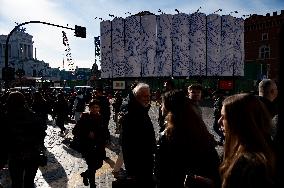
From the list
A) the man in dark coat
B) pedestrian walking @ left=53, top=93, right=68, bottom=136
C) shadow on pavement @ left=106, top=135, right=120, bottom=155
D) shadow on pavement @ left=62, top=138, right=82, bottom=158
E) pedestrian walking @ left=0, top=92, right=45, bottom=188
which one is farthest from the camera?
pedestrian walking @ left=53, top=93, right=68, bottom=136

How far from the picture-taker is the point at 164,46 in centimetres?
5919

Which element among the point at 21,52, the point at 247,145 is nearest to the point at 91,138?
the point at 247,145

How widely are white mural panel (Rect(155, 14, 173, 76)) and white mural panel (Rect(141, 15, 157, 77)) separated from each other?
69 cm

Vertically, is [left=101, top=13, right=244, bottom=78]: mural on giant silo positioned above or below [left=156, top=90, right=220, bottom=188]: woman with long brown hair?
above

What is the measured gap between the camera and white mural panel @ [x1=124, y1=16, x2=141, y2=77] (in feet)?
197

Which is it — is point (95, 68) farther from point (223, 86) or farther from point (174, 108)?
point (174, 108)

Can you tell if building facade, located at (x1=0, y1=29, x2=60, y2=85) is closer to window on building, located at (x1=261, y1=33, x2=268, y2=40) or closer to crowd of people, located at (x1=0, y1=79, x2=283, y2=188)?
window on building, located at (x1=261, y1=33, x2=268, y2=40)

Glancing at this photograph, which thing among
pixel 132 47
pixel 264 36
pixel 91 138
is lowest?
pixel 91 138

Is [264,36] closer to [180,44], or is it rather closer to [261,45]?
[261,45]


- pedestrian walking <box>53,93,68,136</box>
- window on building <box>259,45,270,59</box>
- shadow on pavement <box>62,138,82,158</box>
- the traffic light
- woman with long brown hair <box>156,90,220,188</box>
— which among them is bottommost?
shadow on pavement <box>62,138,82,158</box>

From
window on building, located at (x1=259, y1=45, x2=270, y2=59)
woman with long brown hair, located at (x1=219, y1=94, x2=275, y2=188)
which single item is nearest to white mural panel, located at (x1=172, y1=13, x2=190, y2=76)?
window on building, located at (x1=259, y1=45, x2=270, y2=59)

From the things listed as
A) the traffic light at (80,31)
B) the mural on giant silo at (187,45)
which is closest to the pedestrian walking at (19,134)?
the traffic light at (80,31)

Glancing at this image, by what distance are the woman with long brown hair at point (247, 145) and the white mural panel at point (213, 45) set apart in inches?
2238

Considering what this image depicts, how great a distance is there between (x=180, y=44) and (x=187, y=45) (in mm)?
967
